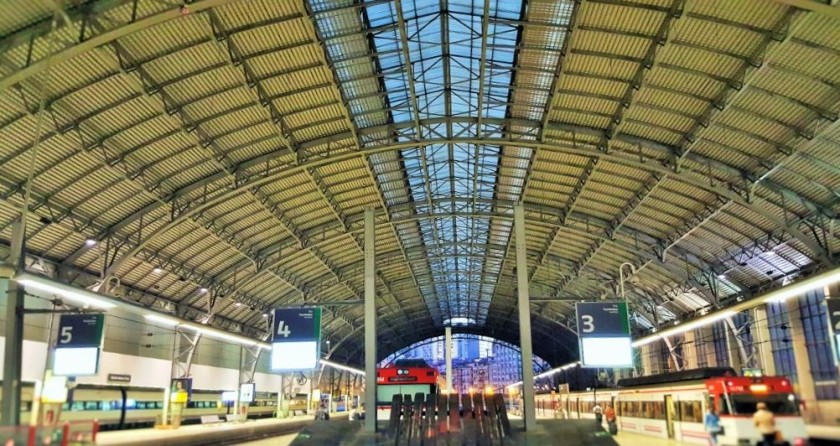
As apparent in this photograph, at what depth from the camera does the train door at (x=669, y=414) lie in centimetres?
2073

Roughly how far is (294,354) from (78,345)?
7.86 m

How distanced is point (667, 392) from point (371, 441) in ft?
35.7

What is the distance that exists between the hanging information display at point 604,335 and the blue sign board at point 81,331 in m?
17.1

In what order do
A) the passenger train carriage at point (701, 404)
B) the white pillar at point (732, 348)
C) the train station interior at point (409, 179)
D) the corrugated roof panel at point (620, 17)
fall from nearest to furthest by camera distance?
the passenger train carriage at point (701, 404) → the train station interior at point (409, 179) → the corrugated roof panel at point (620, 17) → the white pillar at point (732, 348)

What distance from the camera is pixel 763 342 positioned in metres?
31.1

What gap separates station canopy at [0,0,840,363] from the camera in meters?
17.7

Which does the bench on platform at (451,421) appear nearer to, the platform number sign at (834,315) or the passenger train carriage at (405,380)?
the passenger train carriage at (405,380)

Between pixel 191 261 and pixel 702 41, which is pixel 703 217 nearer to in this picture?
pixel 702 41

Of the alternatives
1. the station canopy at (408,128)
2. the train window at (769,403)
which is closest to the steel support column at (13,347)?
the station canopy at (408,128)

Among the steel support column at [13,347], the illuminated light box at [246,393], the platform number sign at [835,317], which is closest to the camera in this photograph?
the steel support column at [13,347]

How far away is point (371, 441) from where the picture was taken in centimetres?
1725

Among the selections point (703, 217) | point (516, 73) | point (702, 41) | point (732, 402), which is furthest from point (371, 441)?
point (703, 217)

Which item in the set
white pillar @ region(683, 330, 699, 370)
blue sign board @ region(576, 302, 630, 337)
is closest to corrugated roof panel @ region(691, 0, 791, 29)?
blue sign board @ region(576, 302, 630, 337)

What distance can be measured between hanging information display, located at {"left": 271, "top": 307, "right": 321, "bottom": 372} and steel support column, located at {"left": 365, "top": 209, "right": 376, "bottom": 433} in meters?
2.88
